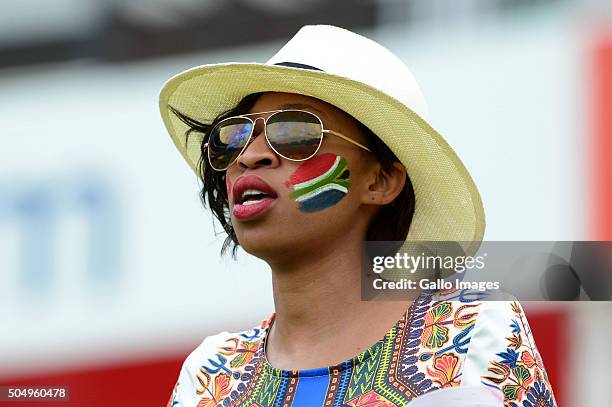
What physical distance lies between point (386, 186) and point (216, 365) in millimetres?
526

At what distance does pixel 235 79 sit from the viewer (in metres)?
2.95

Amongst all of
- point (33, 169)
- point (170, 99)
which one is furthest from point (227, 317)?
point (170, 99)

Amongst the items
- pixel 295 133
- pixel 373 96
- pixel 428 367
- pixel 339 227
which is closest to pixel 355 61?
pixel 373 96

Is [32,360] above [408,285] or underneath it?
above

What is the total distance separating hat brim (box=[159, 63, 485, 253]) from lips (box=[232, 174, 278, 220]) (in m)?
0.24

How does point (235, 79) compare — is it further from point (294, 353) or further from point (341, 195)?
point (294, 353)

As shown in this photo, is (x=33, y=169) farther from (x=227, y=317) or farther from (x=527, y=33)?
(x=527, y=33)

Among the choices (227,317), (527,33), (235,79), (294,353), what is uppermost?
(527,33)

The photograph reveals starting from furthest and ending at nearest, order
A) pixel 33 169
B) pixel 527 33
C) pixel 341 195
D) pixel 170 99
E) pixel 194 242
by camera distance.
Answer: pixel 33 169 < pixel 527 33 < pixel 194 242 < pixel 170 99 < pixel 341 195

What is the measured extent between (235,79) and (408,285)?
575 mm

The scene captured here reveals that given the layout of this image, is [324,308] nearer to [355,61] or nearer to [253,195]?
[253,195]

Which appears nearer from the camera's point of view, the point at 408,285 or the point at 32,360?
the point at 408,285

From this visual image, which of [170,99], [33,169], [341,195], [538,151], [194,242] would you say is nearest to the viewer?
[341,195]

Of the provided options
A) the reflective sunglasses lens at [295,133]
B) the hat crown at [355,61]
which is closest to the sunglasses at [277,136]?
the reflective sunglasses lens at [295,133]
